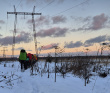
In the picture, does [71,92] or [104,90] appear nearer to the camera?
[71,92]

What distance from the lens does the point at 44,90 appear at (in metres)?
4.24

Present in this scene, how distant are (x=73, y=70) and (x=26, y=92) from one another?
403 cm

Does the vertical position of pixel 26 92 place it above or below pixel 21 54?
below

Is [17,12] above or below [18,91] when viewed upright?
above

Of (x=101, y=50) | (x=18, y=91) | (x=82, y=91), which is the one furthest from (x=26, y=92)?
(x=101, y=50)

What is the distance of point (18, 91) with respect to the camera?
4.18 m

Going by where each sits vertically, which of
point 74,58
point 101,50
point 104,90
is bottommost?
A: point 104,90

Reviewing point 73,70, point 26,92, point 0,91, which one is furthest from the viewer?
point 73,70

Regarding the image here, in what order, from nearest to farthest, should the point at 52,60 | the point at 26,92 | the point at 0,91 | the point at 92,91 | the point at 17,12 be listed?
1. the point at 0,91
2. the point at 26,92
3. the point at 92,91
4. the point at 52,60
5. the point at 17,12

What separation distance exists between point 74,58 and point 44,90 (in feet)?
19.4

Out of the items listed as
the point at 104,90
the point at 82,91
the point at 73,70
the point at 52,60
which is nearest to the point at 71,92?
the point at 82,91

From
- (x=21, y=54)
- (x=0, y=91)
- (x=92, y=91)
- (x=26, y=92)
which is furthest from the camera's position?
(x=21, y=54)

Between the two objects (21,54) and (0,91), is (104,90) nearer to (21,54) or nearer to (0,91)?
(0,91)

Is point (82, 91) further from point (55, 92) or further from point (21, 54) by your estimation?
point (21, 54)
